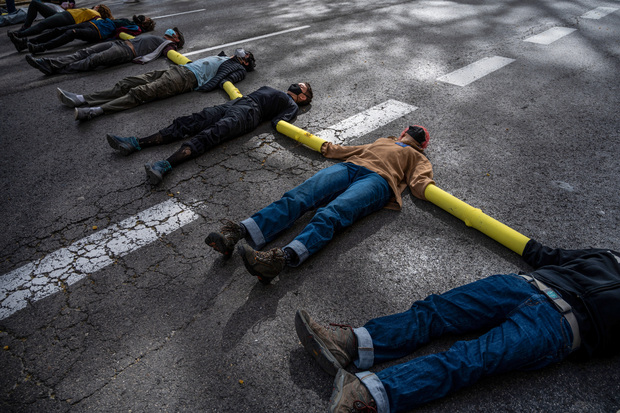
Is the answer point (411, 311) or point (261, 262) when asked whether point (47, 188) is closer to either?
point (261, 262)

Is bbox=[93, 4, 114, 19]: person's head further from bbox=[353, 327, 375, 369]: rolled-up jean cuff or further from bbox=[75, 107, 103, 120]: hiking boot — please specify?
bbox=[353, 327, 375, 369]: rolled-up jean cuff

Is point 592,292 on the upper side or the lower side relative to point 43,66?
lower

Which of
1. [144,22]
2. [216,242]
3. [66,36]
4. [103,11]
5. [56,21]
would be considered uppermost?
[103,11]

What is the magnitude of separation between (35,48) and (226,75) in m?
4.78

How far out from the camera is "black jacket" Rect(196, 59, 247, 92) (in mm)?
5758

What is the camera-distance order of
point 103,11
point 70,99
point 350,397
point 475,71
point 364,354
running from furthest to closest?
point 103,11 → point 475,71 → point 70,99 → point 364,354 → point 350,397

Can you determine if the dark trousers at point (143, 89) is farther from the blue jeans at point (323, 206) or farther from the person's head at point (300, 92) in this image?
the blue jeans at point (323, 206)

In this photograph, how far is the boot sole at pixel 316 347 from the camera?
A: 6.89 ft

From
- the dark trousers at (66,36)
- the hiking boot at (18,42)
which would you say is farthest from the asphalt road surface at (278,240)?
the hiking boot at (18,42)

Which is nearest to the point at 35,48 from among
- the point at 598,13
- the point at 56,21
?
the point at 56,21

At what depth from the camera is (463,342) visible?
6.93 feet

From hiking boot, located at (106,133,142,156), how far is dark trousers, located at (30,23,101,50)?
4965mm

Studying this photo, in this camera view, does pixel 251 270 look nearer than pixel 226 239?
Yes

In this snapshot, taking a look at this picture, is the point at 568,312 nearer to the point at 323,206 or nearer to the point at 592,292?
the point at 592,292
